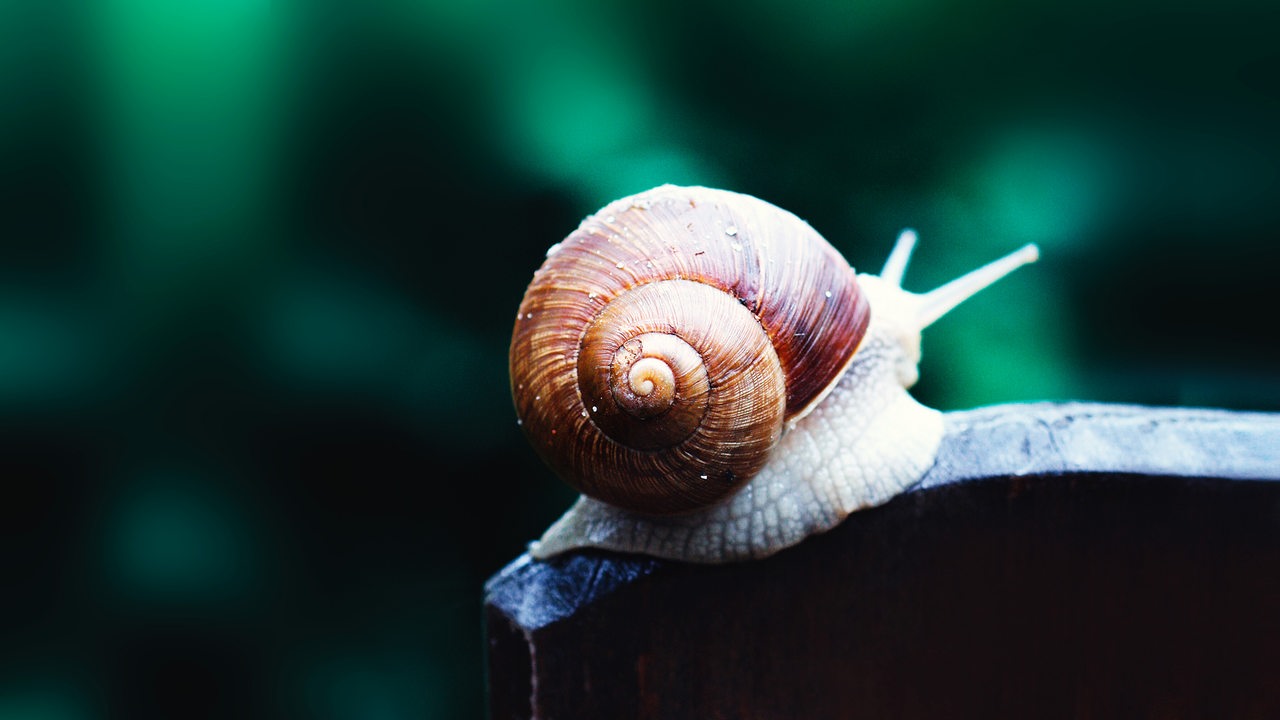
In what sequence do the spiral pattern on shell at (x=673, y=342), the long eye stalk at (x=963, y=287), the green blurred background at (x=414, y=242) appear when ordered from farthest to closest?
the green blurred background at (x=414, y=242), the long eye stalk at (x=963, y=287), the spiral pattern on shell at (x=673, y=342)

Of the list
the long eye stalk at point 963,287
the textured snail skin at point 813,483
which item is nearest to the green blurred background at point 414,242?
the long eye stalk at point 963,287

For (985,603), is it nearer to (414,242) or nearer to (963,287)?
(963,287)

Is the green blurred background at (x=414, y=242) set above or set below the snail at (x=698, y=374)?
above

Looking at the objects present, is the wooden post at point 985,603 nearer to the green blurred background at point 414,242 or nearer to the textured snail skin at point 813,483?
the textured snail skin at point 813,483

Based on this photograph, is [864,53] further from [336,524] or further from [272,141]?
[336,524]

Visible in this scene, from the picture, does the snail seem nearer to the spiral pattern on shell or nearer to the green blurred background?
the spiral pattern on shell

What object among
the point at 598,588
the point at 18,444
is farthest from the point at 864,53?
the point at 18,444
